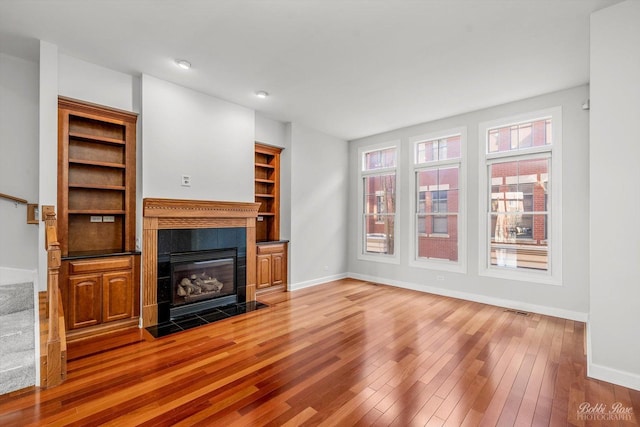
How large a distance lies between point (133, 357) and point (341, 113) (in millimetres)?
4281

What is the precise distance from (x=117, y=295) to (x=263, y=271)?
2.12 m

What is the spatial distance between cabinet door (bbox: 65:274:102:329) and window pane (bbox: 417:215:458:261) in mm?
4881

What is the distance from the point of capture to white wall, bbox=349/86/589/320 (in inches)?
151

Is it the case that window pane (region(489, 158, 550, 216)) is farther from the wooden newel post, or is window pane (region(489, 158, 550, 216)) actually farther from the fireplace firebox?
the wooden newel post

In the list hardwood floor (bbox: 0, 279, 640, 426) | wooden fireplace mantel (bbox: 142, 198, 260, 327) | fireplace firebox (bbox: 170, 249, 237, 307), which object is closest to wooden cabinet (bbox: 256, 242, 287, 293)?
fireplace firebox (bbox: 170, 249, 237, 307)

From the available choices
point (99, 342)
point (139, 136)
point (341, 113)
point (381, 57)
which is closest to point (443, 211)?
point (341, 113)

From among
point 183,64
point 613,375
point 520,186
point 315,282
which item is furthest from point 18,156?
point 520,186

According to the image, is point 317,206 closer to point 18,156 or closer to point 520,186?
point 520,186

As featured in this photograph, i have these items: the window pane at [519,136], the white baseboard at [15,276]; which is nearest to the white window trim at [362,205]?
the window pane at [519,136]

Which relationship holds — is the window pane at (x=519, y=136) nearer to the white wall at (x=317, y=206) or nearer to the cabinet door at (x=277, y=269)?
the white wall at (x=317, y=206)

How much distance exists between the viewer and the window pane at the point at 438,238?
5.06m

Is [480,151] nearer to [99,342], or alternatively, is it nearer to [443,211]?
[443,211]

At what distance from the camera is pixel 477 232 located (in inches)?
185

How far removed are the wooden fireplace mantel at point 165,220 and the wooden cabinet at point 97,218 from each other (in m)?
0.14
